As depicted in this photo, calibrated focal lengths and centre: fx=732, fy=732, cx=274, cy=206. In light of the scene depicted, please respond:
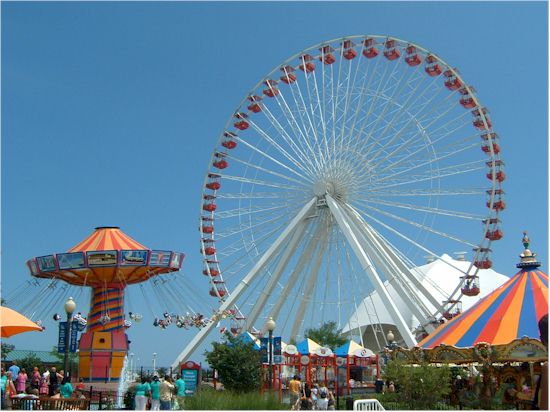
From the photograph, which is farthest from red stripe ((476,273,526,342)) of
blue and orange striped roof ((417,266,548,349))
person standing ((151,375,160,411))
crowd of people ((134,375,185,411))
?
person standing ((151,375,160,411))

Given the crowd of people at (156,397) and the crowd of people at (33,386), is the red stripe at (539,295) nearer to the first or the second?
the crowd of people at (156,397)

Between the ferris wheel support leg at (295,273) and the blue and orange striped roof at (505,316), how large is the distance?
1040 cm

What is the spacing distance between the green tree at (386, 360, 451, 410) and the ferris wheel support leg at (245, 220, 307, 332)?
13.0 meters

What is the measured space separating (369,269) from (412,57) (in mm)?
8672

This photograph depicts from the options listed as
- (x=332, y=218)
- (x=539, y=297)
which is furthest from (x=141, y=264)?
(x=539, y=297)

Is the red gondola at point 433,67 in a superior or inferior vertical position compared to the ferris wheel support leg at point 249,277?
superior

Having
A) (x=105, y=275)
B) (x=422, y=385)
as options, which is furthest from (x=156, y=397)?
(x=105, y=275)

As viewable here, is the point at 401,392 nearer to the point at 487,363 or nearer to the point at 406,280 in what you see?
the point at 487,363

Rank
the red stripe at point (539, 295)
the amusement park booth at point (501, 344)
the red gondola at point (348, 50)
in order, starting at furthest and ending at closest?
1. the red gondola at point (348, 50)
2. the red stripe at point (539, 295)
3. the amusement park booth at point (501, 344)

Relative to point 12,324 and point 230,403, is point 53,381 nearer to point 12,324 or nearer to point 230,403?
point 12,324

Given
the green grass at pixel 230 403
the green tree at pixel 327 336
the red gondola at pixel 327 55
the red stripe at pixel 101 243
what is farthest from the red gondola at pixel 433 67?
the green tree at pixel 327 336

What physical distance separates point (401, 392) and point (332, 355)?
415 inches

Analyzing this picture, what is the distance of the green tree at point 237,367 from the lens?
889 inches

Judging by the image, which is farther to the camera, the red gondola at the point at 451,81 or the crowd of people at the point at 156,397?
the red gondola at the point at 451,81
